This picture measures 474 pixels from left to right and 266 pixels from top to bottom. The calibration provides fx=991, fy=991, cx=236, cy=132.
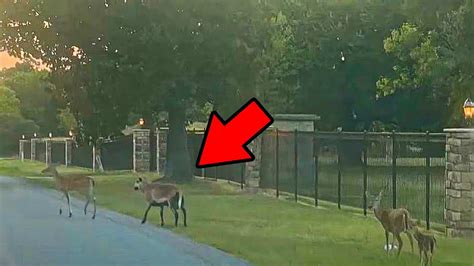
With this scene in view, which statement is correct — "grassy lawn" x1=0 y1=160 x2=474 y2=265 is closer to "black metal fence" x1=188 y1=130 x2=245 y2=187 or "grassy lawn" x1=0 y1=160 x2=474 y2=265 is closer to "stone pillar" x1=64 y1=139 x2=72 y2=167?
"black metal fence" x1=188 y1=130 x2=245 y2=187

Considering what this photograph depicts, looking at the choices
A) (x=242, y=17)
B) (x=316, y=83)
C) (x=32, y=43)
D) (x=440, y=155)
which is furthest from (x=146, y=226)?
(x=316, y=83)

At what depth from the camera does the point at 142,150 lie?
41219 mm

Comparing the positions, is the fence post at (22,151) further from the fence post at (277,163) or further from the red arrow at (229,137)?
the red arrow at (229,137)

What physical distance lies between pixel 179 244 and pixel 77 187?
782 centimetres

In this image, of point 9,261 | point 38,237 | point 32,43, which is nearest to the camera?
point 9,261

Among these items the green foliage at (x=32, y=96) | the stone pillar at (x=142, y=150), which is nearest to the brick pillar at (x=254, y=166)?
the stone pillar at (x=142, y=150)

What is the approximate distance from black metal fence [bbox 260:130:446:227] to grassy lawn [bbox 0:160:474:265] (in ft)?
2.41

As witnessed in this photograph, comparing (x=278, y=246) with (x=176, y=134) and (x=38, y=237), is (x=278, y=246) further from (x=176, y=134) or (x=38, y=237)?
(x=176, y=134)

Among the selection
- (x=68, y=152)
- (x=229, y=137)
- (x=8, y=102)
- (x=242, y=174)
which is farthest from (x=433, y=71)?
(x=8, y=102)

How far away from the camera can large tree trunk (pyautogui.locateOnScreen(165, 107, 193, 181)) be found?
3347 cm

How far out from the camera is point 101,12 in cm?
3192

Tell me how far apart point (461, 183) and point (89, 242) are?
603 cm

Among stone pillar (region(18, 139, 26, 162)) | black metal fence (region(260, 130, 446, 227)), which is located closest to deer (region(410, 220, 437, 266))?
black metal fence (region(260, 130, 446, 227))

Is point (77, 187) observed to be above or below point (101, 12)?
below
